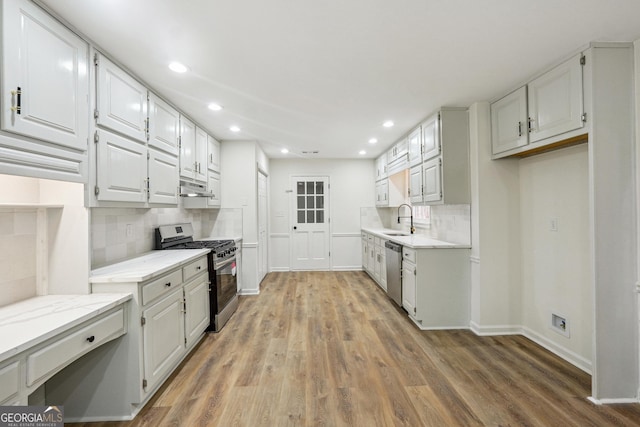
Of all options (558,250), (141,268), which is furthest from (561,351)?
(141,268)

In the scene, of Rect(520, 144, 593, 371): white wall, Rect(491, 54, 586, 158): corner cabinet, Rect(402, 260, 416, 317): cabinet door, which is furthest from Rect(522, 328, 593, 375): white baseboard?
Rect(491, 54, 586, 158): corner cabinet

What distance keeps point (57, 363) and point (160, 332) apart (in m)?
0.79

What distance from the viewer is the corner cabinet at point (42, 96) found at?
1292 mm

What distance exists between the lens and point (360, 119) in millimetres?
3469

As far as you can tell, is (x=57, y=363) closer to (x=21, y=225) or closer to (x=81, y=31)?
(x=21, y=225)

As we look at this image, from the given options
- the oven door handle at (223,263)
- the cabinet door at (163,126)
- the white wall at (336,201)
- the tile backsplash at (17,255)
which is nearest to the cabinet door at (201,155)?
the cabinet door at (163,126)

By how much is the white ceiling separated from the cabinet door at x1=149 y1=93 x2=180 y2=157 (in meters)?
0.12

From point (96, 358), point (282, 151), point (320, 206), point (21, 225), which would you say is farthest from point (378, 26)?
point (320, 206)

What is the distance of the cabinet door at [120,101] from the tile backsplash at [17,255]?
725mm

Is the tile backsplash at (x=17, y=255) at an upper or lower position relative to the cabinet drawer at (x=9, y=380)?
upper

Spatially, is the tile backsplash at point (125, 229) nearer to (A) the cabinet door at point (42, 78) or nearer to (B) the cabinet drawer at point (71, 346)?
(B) the cabinet drawer at point (71, 346)


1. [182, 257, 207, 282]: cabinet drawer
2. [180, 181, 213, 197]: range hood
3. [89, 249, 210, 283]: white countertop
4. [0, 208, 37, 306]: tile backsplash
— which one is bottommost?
[182, 257, 207, 282]: cabinet drawer

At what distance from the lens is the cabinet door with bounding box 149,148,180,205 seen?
2.46 m

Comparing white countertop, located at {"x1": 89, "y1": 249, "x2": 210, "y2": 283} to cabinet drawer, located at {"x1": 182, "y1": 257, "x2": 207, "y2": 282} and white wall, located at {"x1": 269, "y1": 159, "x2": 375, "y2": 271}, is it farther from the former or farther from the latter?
white wall, located at {"x1": 269, "y1": 159, "x2": 375, "y2": 271}
